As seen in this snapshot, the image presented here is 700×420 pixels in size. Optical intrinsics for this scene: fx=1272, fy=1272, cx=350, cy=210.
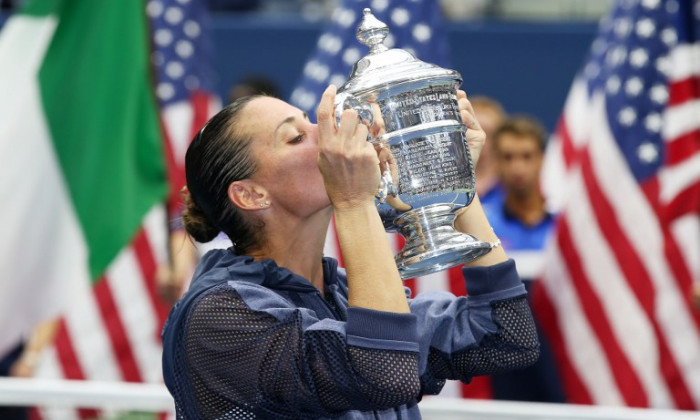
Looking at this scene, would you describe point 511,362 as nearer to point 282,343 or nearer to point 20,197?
point 282,343

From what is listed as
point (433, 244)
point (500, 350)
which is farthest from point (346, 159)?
point (500, 350)

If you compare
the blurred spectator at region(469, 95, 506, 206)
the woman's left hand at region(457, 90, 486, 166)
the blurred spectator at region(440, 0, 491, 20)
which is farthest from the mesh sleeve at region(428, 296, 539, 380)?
the blurred spectator at region(440, 0, 491, 20)

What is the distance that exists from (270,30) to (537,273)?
13.3 feet

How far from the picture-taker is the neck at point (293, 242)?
2.24m

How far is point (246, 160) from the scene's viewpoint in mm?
2188

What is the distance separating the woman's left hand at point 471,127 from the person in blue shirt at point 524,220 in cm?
250

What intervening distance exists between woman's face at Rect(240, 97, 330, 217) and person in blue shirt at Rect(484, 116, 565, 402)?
276 cm

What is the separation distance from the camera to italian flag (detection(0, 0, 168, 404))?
4.63m

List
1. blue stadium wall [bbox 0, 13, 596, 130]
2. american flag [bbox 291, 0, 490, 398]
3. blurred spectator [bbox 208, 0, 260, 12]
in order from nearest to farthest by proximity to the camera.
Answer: american flag [bbox 291, 0, 490, 398] → blue stadium wall [bbox 0, 13, 596, 130] → blurred spectator [bbox 208, 0, 260, 12]

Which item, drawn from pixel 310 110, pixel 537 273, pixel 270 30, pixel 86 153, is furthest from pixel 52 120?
pixel 270 30

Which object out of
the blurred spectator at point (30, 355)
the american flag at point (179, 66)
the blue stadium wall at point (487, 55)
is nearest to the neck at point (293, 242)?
the blurred spectator at point (30, 355)

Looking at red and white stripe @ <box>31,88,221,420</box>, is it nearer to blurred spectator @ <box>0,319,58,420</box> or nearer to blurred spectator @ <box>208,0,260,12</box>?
blurred spectator @ <box>0,319,58,420</box>

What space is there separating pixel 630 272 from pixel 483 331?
2.35 m

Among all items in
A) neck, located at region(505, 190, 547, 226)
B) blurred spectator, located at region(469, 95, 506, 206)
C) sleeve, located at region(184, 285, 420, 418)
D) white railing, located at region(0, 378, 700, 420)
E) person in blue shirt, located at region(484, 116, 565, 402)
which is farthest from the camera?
blurred spectator, located at region(469, 95, 506, 206)
